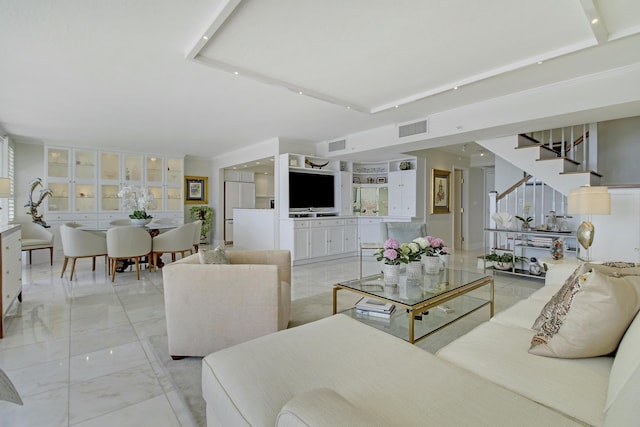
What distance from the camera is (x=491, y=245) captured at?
205 inches

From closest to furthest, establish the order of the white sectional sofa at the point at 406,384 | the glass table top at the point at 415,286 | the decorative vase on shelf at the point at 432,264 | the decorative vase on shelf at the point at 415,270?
the white sectional sofa at the point at 406,384 → the glass table top at the point at 415,286 → the decorative vase on shelf at the point at 415,270 → the decorative vase on shelf at the point at 432,264

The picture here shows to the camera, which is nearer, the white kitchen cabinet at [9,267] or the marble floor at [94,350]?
the marble floor at [94,350]

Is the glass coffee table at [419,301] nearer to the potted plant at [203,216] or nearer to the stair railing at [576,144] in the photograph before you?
the stair railing at [576,144]

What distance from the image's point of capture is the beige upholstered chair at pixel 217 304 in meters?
2.05

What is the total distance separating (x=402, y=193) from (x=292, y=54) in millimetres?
4519

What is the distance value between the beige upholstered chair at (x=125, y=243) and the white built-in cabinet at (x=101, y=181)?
3217 mm

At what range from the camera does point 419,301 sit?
6.82ft

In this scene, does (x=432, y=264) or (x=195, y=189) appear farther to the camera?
(x=195, y=189)

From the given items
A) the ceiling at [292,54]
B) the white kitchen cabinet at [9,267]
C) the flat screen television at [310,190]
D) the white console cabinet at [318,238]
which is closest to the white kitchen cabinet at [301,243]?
the white console cabinet at [318,238]

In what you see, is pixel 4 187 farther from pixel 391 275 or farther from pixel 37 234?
pixel 391 275

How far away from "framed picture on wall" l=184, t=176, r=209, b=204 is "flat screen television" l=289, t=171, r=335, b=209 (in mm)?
3625

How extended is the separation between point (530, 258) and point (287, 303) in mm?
4184

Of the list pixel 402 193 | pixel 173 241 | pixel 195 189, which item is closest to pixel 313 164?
pixel 402 193

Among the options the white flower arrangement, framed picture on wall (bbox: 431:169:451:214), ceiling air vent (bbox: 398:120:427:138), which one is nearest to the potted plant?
the white flower arrangement
